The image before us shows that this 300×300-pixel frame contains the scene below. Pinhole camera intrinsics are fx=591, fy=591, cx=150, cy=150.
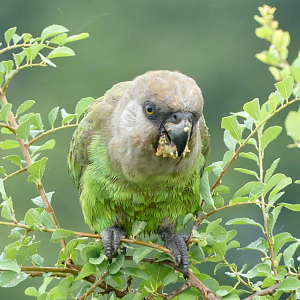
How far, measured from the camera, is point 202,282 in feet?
7.50

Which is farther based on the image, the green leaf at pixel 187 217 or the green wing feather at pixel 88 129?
the green wing feather at pixel 88 129

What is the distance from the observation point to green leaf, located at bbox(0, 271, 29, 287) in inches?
84.2

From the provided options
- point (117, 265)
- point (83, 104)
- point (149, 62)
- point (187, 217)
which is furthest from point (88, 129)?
point (149, 62)

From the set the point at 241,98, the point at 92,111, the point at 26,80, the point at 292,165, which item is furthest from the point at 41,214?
the point at 26,80

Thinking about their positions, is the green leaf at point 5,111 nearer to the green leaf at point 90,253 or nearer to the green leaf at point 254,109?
the green leaf at point 90,253

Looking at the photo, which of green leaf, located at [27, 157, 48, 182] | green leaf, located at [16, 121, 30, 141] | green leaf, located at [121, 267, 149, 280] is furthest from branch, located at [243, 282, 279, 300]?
green leaf, located at [16, 121, 30, 141]

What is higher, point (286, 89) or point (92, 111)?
point (286, 89)

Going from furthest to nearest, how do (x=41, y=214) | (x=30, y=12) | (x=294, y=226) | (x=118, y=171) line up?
(x=30, y=12) < (x=294, y=226) < (x=118, y=171) < (x=41, y=214)

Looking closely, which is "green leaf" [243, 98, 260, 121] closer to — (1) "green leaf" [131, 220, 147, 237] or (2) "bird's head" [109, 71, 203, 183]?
(2) "bird's head" [109, 71, 203, 183]

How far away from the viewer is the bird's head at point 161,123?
2.39m

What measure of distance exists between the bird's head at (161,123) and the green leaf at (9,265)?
75 centimetres

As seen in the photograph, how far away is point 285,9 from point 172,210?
12.9 m

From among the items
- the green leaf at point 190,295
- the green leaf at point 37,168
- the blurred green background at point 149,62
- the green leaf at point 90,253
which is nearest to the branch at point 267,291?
the green leaf at point 190,295

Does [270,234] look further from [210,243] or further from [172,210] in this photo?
[172,210]
